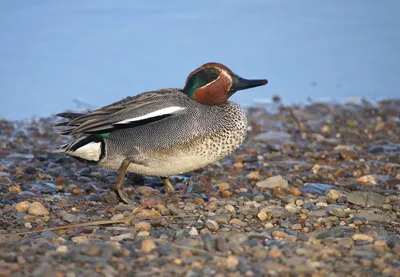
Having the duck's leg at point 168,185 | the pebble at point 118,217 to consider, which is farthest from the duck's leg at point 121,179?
the pebble at point 118,217

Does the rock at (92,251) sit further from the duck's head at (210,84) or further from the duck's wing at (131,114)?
the duck's head at (210,84)

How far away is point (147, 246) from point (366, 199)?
7.22 ft

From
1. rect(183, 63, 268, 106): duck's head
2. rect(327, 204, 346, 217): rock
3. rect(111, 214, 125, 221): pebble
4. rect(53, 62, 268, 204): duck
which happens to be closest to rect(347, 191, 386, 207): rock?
rect(327, 204, 346, 217): rock

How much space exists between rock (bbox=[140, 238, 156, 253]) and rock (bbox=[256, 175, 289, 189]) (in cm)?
226

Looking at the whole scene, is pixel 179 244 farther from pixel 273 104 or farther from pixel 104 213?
pixel 273 104

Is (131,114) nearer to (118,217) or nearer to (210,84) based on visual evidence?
(210,84)

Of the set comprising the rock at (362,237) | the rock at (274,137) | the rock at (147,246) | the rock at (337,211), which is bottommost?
the rock at (274,137)

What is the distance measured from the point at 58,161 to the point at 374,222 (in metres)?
3.36

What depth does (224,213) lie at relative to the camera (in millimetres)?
5102

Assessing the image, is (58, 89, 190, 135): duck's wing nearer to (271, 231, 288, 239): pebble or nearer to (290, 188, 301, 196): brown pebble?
(290, 188, 301, 196): brown pebble

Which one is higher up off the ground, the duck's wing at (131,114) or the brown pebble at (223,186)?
the duck's wing at (131,114)

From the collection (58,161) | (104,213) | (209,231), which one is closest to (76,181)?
(58,161)

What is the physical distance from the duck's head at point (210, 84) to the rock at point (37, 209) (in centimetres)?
142

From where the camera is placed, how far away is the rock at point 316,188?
601 centimetres
